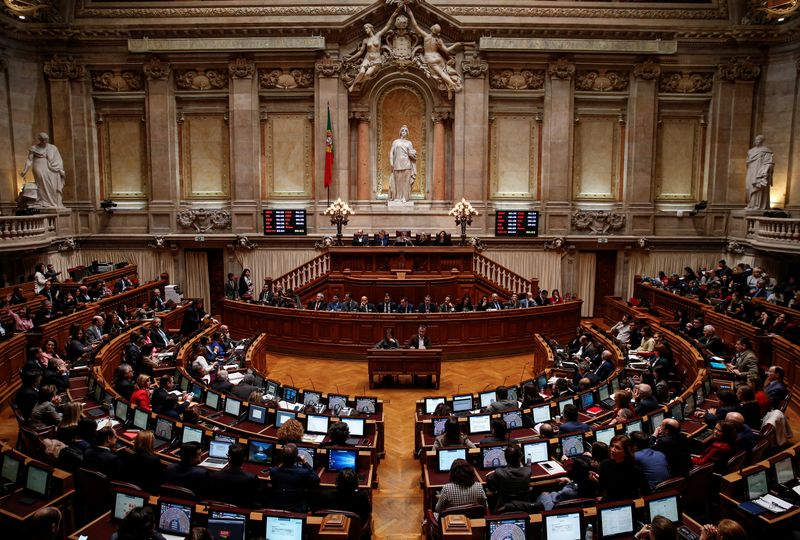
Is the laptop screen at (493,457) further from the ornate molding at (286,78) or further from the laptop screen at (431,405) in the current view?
the ornate molding at (286,78)

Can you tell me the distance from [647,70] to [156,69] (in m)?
16.1

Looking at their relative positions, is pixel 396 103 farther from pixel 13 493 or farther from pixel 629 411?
pixel 13 493

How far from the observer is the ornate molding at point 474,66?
63.2 ft

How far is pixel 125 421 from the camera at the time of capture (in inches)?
293

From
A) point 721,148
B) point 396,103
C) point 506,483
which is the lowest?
point 506,483

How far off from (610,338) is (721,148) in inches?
444

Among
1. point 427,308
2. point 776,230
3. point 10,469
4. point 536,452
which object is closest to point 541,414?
point 536,452

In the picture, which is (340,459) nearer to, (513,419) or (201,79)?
(513,419)

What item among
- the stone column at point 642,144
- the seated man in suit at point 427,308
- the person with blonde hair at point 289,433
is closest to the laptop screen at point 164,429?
the person with blonde hair at point 289,433

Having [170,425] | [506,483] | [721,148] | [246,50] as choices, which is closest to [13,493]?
[170,425]

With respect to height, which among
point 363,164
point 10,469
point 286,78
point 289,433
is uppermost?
point 286,78

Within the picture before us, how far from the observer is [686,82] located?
19688mm

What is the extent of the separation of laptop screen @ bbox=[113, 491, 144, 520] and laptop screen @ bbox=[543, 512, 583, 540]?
3.31m

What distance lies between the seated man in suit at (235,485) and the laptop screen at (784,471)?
4.81 meters
